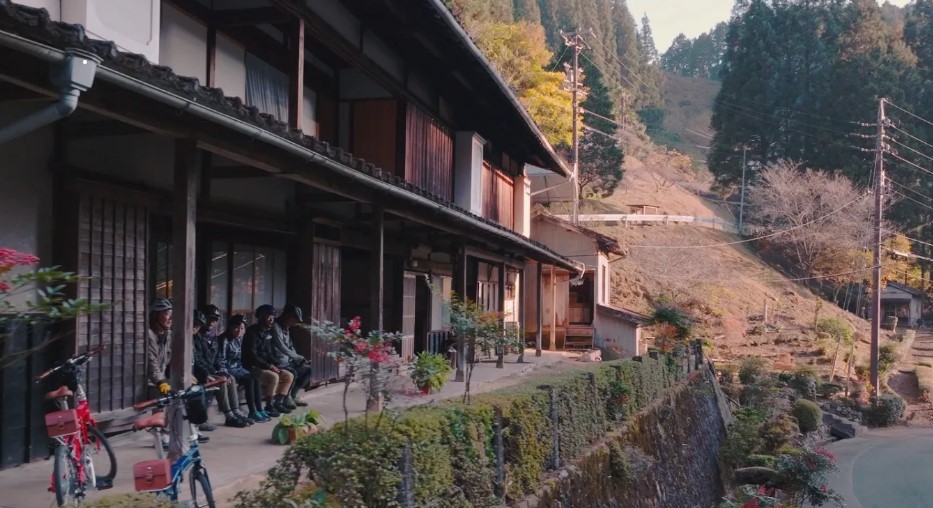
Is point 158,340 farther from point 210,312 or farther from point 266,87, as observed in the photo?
point 266,87

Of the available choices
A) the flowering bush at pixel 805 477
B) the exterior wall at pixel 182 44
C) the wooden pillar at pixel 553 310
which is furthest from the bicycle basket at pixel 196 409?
the wooden pillar at pixel 553 310

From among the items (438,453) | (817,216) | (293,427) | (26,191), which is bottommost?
(293,427)

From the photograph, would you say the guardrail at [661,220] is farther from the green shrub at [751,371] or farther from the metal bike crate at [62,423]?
the metal bike crate at [62,423]

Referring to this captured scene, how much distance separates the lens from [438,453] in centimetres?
534

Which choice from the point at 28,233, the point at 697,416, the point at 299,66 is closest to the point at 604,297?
the point at 697,416

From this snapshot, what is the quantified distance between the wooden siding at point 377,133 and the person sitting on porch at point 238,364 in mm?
4442

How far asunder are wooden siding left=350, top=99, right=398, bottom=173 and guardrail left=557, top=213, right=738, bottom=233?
36296 millimetres

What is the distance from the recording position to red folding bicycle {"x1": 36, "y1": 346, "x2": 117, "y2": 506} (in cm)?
511

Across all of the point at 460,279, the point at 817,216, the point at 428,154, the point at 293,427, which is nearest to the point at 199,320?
the point at 293,427

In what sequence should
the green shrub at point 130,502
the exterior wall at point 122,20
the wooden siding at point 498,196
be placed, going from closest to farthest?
the green shrub at point 130,502 < the exterior wall at point 122,20 < the wooden siding at point 498,196

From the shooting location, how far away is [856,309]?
51.5m

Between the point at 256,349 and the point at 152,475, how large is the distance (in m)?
3.95

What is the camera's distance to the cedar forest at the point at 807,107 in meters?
46.3

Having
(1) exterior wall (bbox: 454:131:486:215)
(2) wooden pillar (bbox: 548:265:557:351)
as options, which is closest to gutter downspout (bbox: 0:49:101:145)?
(1) exterior wall (bbox: 454:131:486:215)
